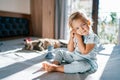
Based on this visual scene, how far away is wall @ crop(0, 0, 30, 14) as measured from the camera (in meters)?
3.38

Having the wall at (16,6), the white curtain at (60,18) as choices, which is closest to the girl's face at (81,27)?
the wall at (16,6)

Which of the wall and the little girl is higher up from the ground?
the wall

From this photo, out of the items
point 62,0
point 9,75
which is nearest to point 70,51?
point 9,75

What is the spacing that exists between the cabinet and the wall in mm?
144

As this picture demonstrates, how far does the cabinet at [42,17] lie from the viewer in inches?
158

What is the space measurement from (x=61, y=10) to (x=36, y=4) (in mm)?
595

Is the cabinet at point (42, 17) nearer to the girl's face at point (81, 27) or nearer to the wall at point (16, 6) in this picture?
the wall at point (16, 6)

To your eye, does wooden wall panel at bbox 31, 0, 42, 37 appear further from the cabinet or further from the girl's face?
the girl's face

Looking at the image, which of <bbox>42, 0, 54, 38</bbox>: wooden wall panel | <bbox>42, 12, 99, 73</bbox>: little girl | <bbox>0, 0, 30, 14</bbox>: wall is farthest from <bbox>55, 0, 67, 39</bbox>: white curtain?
<bbox>42, 12, 99, 73</bbox>: little girl

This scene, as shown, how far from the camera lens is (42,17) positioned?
157 inches

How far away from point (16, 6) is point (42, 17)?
2.03 feet

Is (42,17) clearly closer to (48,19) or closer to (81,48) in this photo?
(48,19)

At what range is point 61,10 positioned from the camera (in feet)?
13.8

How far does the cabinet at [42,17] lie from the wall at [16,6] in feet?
0.47
